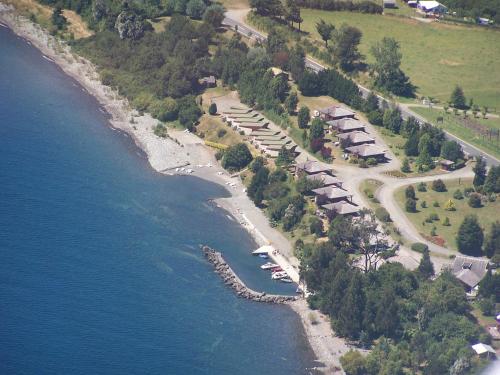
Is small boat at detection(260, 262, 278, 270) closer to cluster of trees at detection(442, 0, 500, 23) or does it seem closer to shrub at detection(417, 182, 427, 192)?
shrub at detection(417, 182, 427, 192)

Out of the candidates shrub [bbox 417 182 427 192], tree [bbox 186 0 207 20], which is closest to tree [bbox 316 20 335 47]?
tree [bbox 186 0 207 20]

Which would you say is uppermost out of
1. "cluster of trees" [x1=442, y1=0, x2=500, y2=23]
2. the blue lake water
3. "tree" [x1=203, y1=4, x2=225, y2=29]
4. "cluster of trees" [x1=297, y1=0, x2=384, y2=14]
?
"cluster of trees" [x1=442, y1=0, x2=500, y2=23]

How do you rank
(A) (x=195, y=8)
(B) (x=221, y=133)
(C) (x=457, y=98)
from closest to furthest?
(B) (x=221, y=133), (C) (x=457, y=98), (A) (x=195, y=8)

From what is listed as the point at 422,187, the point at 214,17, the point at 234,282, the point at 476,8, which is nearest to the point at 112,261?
the point at 234,282

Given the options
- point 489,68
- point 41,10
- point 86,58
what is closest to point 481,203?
point 489,68

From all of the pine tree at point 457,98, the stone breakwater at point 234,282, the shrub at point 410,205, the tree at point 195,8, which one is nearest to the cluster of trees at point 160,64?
the tree at point 195,8

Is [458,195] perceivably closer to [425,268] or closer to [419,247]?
[419,247]

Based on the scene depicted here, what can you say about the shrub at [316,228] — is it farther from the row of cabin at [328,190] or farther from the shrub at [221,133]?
the shrub at [221,133]
